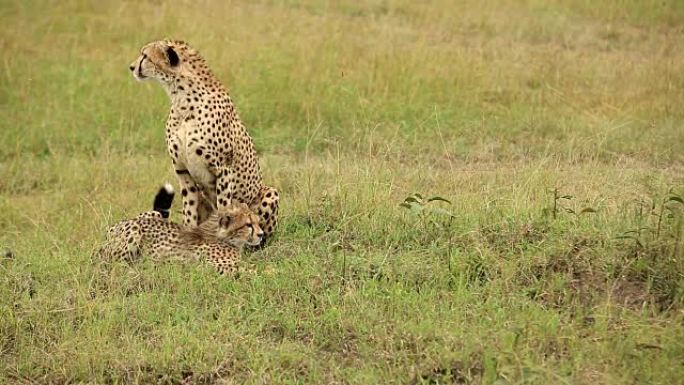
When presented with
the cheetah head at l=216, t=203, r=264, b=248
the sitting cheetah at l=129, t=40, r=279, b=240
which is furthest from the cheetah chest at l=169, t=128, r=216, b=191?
the cheetah head at l=216, t=203, r=264, b=248

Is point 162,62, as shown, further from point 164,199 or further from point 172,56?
point 164,199

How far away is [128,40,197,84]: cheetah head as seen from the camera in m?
5.62

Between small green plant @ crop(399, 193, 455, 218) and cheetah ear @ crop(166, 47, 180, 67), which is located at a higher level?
cheetah ear @ crop(166, 47, 180, 67)

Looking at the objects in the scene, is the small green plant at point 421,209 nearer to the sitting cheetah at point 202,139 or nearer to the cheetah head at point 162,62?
the sitting cheetah at point 202,139

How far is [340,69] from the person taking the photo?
8.48m

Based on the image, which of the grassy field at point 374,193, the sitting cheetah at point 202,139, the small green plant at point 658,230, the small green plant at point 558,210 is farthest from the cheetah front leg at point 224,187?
the small green plant at point 658,230

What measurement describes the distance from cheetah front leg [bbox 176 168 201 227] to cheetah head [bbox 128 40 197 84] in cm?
51

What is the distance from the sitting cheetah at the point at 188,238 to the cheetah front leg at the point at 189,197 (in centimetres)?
21

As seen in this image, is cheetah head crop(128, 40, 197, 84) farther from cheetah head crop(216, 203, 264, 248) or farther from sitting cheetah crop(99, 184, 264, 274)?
→ cheetah head crop(216, 203, 264, 248)

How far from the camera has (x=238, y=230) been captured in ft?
17.6

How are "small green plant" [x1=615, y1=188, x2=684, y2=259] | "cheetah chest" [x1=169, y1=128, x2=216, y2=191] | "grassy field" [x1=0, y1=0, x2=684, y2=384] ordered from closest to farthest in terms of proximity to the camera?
"grassy field" [x1=0, y1=0, x2=684, y2=384] → "small green plant" [x1=615, y1=188, x2=684, y2=259] → "cheetah chest" [x1=169, y1=128, x2=216, y2=191]

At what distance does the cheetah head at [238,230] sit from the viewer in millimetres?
5371

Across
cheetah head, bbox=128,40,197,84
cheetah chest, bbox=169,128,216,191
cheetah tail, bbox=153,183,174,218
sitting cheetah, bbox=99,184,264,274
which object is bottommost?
sitting cheetah, bbox=99,184,264,274

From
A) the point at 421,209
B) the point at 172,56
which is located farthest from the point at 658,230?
the point at 172,56
